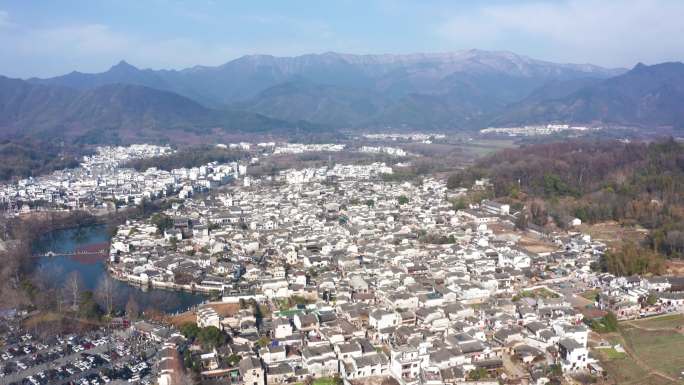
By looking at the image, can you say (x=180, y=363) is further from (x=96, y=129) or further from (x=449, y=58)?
(x=449, y=58)

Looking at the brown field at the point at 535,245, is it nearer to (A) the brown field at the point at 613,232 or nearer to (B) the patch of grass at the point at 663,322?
(A) the brown field at the point at 613,232

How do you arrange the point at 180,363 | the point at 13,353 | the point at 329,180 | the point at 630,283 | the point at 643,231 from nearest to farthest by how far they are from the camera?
the point at 180,363
the point at 13,353
the point at 630,283
the point at 643,231
the point at 329,180

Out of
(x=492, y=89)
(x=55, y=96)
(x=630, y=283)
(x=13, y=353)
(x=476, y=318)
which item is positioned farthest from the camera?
(x=492, y=89)

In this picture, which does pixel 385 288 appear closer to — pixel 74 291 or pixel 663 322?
pixel 663 322

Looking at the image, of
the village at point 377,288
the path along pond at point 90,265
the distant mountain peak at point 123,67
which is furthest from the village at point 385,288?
the distant mountain peak at point 123,67

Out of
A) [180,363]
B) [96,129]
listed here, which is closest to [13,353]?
[180,363]

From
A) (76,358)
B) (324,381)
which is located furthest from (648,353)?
(76,358)
